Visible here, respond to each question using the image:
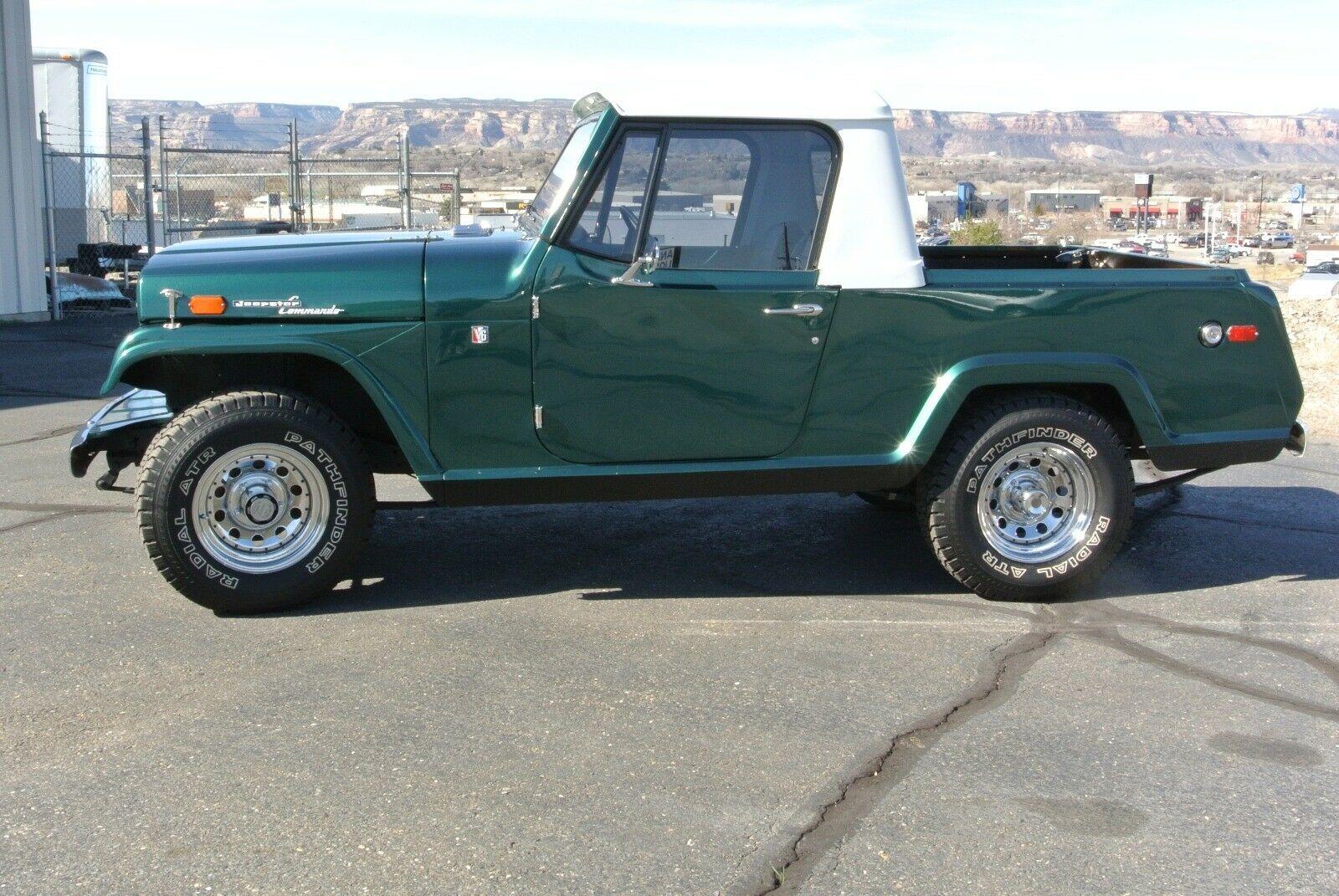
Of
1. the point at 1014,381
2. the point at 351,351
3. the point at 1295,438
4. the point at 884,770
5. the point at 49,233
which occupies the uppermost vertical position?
the point at 49,233

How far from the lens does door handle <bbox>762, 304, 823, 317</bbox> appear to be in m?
5.17

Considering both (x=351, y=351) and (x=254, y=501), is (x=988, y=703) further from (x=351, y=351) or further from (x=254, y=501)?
(x=254, y=501)

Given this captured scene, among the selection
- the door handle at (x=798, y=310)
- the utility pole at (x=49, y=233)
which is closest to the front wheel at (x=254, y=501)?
the door handle at (x=798, y=310)

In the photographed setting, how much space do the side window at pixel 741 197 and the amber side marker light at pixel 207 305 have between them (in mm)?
1624

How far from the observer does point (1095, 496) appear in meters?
5.49

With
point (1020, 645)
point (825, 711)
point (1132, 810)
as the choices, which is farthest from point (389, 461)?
point (1132, 810)

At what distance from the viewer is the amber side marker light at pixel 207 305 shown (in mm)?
4938

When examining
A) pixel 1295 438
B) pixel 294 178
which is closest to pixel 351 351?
pixel 1295 438

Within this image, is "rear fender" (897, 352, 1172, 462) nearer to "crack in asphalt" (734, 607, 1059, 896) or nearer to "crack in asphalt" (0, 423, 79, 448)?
"crack in asphalt" (734, 607, 1059, 896)

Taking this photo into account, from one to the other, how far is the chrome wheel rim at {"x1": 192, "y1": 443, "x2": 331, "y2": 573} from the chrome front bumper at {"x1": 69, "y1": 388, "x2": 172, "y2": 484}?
508mm

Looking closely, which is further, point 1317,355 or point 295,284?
point 1317,355

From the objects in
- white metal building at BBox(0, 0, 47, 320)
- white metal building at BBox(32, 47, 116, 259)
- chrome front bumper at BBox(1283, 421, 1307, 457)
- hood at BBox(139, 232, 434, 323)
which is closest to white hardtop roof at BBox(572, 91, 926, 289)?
hood at BBox(139, 232, 434, 323)

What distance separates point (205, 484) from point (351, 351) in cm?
76

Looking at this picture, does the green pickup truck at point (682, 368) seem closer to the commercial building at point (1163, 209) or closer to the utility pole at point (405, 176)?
the utility pole at point (405, 176)
